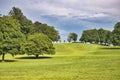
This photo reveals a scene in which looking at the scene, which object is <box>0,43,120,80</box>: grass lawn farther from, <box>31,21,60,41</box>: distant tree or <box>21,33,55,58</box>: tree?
<box>31,21,60,41</box>: distant tree

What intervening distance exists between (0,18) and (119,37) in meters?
73.6

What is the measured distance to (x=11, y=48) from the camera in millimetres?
73750

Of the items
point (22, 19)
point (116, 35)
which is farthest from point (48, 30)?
point (116, 35)

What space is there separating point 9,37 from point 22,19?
263 feet

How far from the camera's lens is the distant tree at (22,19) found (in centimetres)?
15159

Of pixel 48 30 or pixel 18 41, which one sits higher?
pixel 48 30

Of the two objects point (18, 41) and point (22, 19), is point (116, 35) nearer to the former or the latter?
point (22, 19)

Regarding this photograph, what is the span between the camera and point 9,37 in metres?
74.6

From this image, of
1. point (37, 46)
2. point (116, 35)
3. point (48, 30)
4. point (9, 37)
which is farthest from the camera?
point (48, 30)

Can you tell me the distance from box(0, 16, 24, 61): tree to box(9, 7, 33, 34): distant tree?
73.3m

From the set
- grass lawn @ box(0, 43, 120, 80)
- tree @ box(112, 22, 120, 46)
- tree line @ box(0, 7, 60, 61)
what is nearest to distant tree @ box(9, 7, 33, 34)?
tree @ box(112, 22, 120, 46)

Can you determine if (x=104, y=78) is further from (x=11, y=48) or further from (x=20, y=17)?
(x=20, y=17)

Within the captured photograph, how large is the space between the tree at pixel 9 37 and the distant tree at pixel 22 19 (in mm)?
73273

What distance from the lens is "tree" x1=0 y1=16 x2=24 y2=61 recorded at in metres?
73.3
